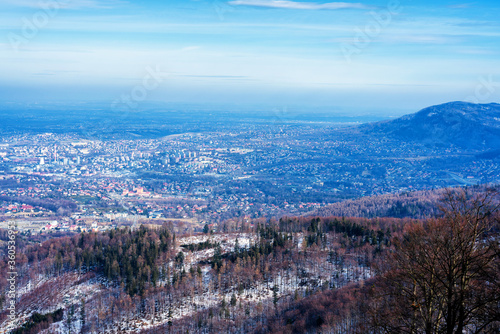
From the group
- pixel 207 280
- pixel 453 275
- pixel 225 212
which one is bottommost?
pixel 225 212

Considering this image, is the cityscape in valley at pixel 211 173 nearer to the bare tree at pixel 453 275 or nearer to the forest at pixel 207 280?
the forest at pixel 207 280

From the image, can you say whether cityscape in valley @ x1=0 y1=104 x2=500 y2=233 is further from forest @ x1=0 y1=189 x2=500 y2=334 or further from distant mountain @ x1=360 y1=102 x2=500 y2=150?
forest @ x1=0 y1=189 x2=500 y2=334

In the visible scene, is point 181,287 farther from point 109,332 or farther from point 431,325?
point 431,325

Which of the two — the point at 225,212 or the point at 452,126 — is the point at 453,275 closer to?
the point at 225,212

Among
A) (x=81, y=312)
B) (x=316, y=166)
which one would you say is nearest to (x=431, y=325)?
(x=81, y=312)

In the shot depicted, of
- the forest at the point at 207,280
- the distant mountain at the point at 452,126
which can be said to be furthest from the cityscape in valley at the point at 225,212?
the distant mountain at the point at 452,126

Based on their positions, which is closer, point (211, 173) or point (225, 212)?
point (225, 212)

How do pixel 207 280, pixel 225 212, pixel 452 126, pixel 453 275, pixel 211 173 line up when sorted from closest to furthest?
pixel 453 275, pixel 207 280, pixel 225 212, pixel 211 173, pixel 452 126

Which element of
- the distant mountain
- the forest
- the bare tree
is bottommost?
the forest

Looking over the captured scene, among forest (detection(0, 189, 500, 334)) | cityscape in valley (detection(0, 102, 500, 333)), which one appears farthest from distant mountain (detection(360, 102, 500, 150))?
forest (detection(0, 189, 500, 334))

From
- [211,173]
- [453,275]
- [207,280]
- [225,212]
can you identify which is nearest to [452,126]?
[211,173]
